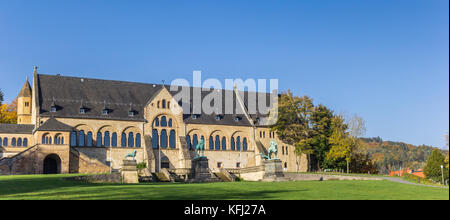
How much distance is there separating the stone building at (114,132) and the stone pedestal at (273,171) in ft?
36.5

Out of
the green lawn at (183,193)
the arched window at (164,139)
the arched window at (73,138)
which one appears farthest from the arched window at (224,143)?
the green lawn at (183,193)

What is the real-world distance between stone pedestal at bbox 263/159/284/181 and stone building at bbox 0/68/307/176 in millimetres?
11110

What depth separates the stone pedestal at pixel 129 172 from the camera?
4478 centimetres

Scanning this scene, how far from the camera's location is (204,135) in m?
70.6

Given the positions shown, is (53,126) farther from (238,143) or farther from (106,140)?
(238,143)

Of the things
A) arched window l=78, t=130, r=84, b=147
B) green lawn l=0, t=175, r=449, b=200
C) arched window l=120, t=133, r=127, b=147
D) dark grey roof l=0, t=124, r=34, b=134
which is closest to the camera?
green lawn l=0, t=175, r=449, b=200

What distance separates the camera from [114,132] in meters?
64.6

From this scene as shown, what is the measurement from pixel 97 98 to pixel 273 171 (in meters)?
31.7

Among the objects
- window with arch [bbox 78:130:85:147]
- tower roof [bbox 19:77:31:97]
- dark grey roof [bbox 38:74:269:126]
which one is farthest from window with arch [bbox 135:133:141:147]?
tower roof [bbox 19:77:31:97]

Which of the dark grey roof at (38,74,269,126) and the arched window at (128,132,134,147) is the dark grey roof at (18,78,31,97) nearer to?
the dark grey roof at (38,74,269,126)

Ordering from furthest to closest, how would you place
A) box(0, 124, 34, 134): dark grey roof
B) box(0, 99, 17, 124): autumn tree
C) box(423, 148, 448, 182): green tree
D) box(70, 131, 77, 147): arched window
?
box(423, 148, 448, 182): green tree < box(0, 99, 17, 124): autumn tree < box(70, 131, 77, 147): arched window < box(0, 124, 34, 134): dark grey roof

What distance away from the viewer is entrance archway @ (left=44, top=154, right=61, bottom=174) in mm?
58312

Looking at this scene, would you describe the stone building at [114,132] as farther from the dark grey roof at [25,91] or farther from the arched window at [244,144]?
the dark grey roof at [25,91]

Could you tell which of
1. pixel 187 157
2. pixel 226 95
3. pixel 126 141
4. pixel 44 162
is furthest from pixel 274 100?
pixel 44 162
